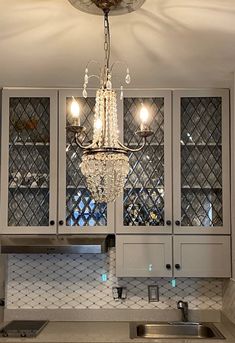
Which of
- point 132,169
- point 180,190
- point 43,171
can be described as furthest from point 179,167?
point 43,171

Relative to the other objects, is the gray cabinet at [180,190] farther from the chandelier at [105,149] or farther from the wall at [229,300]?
the chandelier at [105,149]

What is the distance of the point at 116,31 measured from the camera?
216 centimetres

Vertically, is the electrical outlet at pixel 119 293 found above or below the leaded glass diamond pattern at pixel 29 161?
below

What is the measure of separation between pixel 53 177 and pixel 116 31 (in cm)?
130

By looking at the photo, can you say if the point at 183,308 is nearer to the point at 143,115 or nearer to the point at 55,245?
the point at 55,245

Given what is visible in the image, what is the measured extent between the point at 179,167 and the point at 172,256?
669mm

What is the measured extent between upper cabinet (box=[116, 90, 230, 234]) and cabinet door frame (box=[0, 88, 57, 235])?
0.51m

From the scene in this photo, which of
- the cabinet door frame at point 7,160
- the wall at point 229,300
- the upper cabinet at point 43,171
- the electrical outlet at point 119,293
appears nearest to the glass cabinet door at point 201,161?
the wall at point 229,300

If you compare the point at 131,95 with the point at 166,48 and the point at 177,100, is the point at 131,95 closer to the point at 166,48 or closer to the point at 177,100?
the point at 177,100

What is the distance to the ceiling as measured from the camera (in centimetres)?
194

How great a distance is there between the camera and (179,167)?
121 inches

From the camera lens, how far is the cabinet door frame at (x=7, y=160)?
304 cm

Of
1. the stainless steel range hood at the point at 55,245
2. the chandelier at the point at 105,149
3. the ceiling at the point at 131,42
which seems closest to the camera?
the chandelier at the point at 105,149

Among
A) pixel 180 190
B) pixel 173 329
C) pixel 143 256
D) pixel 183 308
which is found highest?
pixel 180 190
